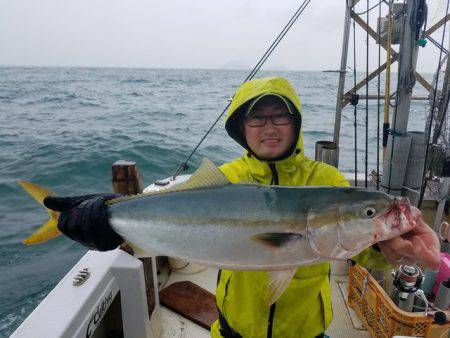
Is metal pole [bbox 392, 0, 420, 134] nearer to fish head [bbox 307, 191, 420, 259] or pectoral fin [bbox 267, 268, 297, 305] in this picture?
fish head [bbox 307, 191, 420, 259]

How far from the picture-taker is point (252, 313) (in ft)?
7.19

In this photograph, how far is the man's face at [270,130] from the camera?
2393 mm

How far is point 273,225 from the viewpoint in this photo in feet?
6.16

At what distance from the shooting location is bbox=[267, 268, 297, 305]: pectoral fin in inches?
71.3

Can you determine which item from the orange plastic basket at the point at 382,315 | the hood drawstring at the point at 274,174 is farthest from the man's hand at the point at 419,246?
the orange plastic basket at the point at 382,315

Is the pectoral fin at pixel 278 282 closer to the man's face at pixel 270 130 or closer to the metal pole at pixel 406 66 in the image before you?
the man's face at pixel 270 130

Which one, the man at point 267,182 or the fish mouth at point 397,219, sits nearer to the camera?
the fish mouth at point 397,219

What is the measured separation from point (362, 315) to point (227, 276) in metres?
2.51

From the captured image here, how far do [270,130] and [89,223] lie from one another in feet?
4.48

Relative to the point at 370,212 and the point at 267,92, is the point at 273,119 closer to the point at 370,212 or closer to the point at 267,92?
the point at 267,92

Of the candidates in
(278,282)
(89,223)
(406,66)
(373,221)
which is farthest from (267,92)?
(406,66)

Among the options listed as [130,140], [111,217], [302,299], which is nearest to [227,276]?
[302,299]

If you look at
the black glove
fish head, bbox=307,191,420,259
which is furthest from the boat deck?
fish head, bbox=307,191,420,259

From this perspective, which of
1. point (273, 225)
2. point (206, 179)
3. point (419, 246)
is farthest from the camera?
point (206, 179)
